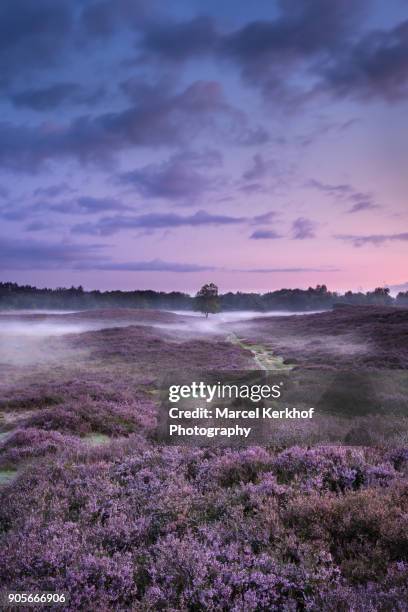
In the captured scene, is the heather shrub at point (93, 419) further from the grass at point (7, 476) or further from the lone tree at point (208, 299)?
the lone tree at point (208, 299)

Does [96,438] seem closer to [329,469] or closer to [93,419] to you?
[93,419]

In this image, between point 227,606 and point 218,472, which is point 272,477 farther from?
point 227,606

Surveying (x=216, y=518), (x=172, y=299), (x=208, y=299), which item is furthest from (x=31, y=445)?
(x=172, y=299)

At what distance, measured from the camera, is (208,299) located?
11194 centimetres

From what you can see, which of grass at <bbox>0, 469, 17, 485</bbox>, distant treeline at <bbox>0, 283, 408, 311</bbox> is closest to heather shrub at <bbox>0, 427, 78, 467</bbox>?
grass at <bbox>0, 469, 17, 485</bbox>

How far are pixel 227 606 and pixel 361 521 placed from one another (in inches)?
73.8

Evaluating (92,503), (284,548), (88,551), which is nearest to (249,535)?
(284,548)

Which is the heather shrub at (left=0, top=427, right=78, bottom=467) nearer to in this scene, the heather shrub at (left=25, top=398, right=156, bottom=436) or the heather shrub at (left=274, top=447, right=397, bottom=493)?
the heather shrub at (left=25, top=398, right=156, bottom=436)

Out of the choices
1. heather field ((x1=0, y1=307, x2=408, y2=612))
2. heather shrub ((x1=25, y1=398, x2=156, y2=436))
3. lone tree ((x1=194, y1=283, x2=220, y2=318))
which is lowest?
heather shrub ((x1=25, y1=398, x2=156, y2=436))

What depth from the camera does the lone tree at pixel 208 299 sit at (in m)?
111

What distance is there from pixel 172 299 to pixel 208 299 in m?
55.3

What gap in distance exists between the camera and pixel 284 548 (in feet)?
14.8

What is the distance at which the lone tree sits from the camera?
111 m

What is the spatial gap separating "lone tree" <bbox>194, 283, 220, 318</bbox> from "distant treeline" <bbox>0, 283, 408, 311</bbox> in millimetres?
19448
